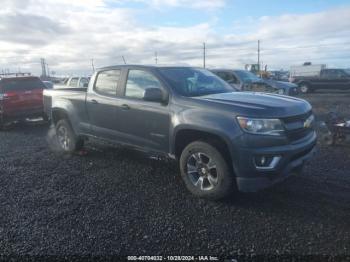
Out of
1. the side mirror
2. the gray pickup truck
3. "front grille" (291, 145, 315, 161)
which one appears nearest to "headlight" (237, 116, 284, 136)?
the gray pickup truck

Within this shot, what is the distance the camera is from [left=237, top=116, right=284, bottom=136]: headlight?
423 cm

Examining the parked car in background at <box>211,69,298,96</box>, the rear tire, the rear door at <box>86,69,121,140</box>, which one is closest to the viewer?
the rear door at <box>86,69,121,140</box>

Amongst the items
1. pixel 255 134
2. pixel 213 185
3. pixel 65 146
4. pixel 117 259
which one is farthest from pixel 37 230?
pixel 65 146

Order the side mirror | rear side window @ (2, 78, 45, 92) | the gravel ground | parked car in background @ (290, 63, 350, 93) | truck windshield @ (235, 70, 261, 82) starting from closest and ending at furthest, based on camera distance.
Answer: the gravel ground, the side mirror, rear side window @ (2, 78, 45, 92), truck windshield @ (235, 70, 261, 82), parked car in background @ (290, 63, 350, 93)

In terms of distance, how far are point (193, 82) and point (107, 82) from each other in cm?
167

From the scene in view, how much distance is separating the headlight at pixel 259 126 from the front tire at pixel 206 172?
0.53 m

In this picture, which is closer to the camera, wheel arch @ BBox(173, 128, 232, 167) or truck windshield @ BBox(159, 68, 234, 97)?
wheel arch @ BBox(173, 128, 232, 167)

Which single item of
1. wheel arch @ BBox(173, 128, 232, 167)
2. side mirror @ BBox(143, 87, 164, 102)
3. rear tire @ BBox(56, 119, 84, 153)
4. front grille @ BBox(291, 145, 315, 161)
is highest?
side mirror @ BBox(143, 87, 164, 102)

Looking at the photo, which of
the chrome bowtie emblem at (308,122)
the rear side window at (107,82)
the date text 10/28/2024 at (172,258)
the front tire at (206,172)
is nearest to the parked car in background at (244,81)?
the rear side window at (107,82)

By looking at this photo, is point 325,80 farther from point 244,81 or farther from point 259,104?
point 259,104

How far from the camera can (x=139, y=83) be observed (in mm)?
5633

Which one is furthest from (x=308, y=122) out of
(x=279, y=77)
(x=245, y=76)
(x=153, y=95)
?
(x=279, y=77)

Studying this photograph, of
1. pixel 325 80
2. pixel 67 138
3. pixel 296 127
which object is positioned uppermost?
pixel 325 80

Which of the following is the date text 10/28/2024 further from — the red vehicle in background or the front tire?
the red vehicle in background
